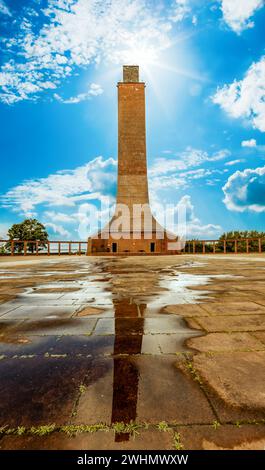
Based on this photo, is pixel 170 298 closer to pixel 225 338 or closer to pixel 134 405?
pixel 225 338

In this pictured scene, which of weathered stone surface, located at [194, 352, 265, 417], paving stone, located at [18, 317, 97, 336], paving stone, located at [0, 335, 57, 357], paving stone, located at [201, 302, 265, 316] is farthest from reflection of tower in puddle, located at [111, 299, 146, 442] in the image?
paving stone, located at [201, 302, 265, 316]

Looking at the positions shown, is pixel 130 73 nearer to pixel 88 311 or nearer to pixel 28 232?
pixel 28 232

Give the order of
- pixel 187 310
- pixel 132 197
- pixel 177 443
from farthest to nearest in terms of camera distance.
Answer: pixel 132 197, pixel 187 310, pixel 177 443

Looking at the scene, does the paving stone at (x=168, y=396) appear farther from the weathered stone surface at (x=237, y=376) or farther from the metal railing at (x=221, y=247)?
the metal railing at (x=221, y=247)

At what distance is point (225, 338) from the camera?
207cm

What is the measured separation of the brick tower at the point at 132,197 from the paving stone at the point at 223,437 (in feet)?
83.6

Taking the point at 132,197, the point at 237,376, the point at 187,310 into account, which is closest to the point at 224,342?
the point at 237,376

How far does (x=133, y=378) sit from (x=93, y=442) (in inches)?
19.9

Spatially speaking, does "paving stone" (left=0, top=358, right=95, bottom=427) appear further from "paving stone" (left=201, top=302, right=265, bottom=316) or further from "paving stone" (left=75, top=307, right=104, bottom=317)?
"paving stone" (left=201, top=302, right=265, bottom=316)

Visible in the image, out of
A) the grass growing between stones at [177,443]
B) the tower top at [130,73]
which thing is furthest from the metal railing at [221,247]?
the grass growing between stones at [177,443]

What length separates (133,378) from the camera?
1448 millimetres

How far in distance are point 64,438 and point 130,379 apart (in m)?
0.52

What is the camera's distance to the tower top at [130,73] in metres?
28.8
